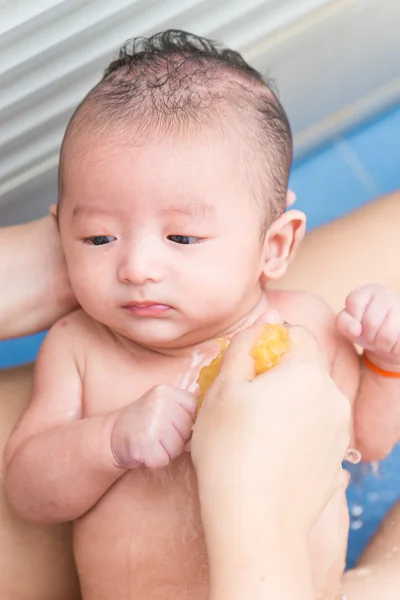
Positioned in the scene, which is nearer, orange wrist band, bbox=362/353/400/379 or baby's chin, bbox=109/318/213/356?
baby's chin, bbox=109/318/213/356

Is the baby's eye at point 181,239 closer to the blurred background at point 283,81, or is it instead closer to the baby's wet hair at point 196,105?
the baby's wet hair at point 196,105

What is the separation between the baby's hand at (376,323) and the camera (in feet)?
3.86

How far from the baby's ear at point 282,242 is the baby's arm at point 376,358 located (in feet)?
0.36

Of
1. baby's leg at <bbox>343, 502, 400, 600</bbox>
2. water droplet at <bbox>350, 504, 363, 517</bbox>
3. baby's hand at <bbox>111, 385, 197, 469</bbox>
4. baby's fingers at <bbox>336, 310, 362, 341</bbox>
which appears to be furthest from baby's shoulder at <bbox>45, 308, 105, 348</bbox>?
water droplet at <bbox>350, 504, 363, 517</bbox>

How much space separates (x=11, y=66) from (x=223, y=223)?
0.47 metres

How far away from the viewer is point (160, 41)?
1218 millimetres

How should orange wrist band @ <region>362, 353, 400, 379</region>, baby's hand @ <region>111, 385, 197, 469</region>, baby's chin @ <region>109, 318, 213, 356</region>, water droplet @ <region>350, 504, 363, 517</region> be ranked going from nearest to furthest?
1. baby's hand @ <region>111, 385, 197, 469</region>
2. baby's chin @ <region>109, 318, 213, 356</region>
3. orange wrist band @ <region>362, 353, 400, 379</region>
4. water droplet @ <region>350, 504, 363, 517</region>

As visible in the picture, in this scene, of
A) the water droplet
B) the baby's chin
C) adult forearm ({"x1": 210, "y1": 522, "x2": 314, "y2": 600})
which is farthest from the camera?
the water droplet

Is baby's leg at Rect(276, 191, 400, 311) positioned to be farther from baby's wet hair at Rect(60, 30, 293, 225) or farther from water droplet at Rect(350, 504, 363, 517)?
water droplet at Rect(350, 504, 363, 517)

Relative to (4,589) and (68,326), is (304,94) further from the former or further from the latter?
(4,589)

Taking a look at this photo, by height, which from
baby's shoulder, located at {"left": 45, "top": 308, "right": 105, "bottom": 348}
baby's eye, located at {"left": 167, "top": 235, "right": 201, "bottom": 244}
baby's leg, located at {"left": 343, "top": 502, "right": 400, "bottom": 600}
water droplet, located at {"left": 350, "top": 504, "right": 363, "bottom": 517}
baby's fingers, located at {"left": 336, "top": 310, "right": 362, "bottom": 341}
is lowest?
water droplet, located at {"left": 350, "top": 504, "right": 363, "bottom": 517}

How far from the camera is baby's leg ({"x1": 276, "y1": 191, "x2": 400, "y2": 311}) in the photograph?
57.2 inches

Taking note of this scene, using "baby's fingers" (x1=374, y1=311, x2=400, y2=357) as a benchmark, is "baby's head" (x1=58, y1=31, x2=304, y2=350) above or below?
above

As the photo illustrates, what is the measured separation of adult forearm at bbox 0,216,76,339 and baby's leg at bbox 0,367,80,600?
13 cm
